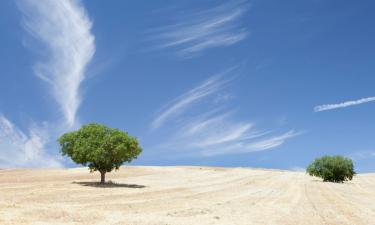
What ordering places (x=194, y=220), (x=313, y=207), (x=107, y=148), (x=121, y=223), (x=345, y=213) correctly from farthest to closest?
(x=107, y=148) < (x=313, y=207) < (x=345, y=213) < (x=194, y=220) < (x=121, y=223)

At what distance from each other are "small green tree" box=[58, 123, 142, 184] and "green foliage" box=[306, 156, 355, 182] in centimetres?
5718

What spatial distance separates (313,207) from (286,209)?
3653 millimetres

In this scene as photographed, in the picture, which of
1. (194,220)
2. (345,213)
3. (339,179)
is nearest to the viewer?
(194,220)

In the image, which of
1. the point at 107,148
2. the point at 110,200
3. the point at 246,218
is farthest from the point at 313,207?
the point at 107,148

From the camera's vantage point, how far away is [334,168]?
108m

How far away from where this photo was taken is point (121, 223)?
2805 centimetres

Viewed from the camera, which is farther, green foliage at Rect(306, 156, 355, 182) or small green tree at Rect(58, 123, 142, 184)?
green foliage at Rect(306, 156, 355, 182)

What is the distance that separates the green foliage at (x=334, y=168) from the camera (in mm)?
108062

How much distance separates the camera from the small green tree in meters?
61.6

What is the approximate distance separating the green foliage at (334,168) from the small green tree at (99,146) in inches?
2251

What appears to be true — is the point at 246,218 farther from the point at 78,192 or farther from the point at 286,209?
the point at 78,192

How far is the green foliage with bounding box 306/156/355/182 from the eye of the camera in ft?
355

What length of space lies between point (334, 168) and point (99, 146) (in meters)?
63.0

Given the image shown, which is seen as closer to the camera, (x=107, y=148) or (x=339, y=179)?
(x=107, y=148)
